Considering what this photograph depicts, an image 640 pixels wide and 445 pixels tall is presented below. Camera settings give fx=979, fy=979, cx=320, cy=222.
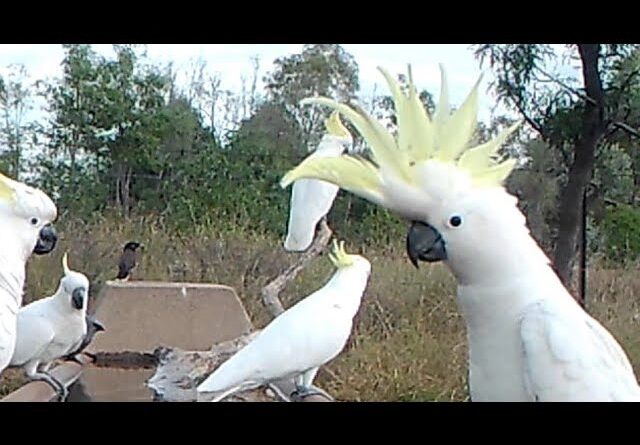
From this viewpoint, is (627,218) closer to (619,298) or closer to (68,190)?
(619,298)

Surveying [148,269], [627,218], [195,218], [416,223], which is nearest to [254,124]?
[195,218]

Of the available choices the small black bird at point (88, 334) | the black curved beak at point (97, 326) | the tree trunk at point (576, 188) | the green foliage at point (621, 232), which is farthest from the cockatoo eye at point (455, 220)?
the green foliage at point (621, 232)

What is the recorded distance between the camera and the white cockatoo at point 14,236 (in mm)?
1892

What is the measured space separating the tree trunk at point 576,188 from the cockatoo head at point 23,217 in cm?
248

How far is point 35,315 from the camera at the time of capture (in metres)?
2.68

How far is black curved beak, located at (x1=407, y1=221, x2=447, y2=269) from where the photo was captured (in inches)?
53.7

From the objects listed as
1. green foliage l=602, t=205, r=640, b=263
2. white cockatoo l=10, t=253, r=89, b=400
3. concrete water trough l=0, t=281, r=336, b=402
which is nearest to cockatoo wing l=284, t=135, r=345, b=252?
concrete water trough l=0, t=281, r=336, b=402

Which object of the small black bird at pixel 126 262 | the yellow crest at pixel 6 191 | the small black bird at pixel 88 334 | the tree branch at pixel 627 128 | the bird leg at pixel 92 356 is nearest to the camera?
the yellow crest at pixel 6 191

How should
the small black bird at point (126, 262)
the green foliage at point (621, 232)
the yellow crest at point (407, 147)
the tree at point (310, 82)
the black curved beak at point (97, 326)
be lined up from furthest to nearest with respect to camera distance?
the tree at point (310, 82) < the green foliage at point (621, 232) < the small black bird at point (126, 262) < the black curved beak at point (97, 326) < the yellow crest at point (407, 147)

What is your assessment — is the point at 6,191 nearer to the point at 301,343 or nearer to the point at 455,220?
the point at 301,343

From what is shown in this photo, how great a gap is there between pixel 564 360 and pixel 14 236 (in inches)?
43.4

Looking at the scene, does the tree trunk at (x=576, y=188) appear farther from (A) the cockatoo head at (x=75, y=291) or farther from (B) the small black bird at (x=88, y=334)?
(A) the cockatoo head at (x=75, y=291)

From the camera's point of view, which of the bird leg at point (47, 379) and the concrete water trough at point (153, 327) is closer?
the bird leg at point (47, 379)

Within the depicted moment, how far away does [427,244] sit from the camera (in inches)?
53.7
